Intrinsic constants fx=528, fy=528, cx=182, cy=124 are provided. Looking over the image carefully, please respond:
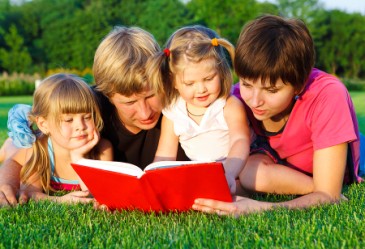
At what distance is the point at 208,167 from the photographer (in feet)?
8.75

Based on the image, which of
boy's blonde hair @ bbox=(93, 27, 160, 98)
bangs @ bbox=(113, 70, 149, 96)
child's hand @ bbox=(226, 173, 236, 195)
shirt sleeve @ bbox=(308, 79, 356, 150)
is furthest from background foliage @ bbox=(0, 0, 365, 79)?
child's hand @ bbox=(226, 173, 236, 195)

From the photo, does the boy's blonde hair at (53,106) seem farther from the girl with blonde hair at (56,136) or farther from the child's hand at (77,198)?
the child's hand at (77,198)

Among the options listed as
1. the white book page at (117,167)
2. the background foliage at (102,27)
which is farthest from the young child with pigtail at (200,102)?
the background foliage at (102,27)

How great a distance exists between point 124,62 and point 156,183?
1.31 metres

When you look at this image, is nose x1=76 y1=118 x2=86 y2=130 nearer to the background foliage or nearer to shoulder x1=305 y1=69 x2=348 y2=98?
shoulder x1=305 y1=69 x2=348 y2=98

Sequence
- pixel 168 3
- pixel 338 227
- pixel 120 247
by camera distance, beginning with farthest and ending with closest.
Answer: pixel 168 3, pixel 338 227, pixel 120 247

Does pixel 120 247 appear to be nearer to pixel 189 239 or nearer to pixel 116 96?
pixel 189 239

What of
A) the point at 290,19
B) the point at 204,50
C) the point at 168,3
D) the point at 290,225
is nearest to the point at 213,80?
the point at 204,50

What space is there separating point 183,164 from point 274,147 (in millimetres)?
1301

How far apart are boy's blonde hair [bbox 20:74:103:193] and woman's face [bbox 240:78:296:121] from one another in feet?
3.92

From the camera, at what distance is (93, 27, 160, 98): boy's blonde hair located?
12.4ft

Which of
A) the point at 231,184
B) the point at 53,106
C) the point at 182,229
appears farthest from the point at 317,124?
the point at 53,106

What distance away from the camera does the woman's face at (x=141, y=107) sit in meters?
3.83

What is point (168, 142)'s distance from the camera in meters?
3.86
